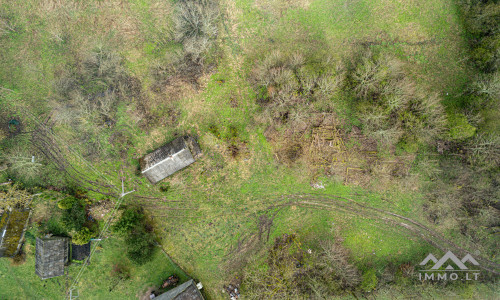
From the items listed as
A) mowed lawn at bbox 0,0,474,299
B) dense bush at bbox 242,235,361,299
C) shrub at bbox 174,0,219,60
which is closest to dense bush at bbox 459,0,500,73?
mowed lawn at bbox 0,0,474,299

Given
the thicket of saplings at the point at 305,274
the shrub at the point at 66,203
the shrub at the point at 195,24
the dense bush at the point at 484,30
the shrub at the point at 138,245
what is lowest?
the thicket of saplings at the point at 305,274

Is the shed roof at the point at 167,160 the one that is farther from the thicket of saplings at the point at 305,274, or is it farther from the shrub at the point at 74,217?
the thicket of saplings at the point at 305,274

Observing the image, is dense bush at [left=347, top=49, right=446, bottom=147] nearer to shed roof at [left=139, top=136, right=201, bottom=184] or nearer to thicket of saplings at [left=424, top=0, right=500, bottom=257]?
thicket of saplings at [left=424, top=0, right=500, bottom=257]

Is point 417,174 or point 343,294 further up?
point 417,174

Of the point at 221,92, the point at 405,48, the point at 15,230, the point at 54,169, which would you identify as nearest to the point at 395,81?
the point at 405,48

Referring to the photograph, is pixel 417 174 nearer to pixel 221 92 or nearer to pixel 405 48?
pixel 405 48

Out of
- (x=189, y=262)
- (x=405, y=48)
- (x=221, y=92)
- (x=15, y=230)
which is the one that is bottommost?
(x=189, y=262)

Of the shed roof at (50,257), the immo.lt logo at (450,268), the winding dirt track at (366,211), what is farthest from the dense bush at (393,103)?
the shed roof at (50,257)
